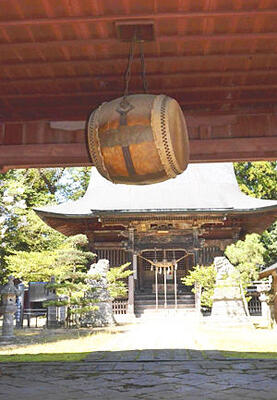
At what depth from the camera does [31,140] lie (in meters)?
5.11

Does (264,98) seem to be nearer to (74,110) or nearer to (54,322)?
(74,110)

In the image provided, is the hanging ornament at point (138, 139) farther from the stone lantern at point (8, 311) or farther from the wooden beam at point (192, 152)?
the stone lantern at point (8, 311)

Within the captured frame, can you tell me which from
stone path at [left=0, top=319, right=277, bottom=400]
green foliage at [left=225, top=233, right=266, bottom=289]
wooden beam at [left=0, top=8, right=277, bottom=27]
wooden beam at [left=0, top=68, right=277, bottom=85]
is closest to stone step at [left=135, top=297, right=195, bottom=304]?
green foliage at [left=225, top=233, right=266, bottom=289]

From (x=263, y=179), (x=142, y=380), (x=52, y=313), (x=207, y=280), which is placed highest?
(x=263, y=179)

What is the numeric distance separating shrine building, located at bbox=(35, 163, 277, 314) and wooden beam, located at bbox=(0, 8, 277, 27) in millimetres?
12202

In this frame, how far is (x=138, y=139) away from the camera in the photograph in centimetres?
298

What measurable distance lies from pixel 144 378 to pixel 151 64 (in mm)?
3485

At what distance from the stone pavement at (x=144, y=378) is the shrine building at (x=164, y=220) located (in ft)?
30.0

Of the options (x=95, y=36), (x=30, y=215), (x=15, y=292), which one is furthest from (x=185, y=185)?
(x=95, y=36)

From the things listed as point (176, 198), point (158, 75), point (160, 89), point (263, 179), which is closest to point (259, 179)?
point (263, 179)

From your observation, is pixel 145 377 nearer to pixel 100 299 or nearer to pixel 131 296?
pixel 100 299

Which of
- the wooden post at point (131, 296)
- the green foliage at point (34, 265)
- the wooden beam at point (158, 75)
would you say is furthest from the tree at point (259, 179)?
the wooden beam at point (158, 75)

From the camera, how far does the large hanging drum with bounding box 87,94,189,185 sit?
2.98 m

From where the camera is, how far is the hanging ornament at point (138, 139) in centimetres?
298
